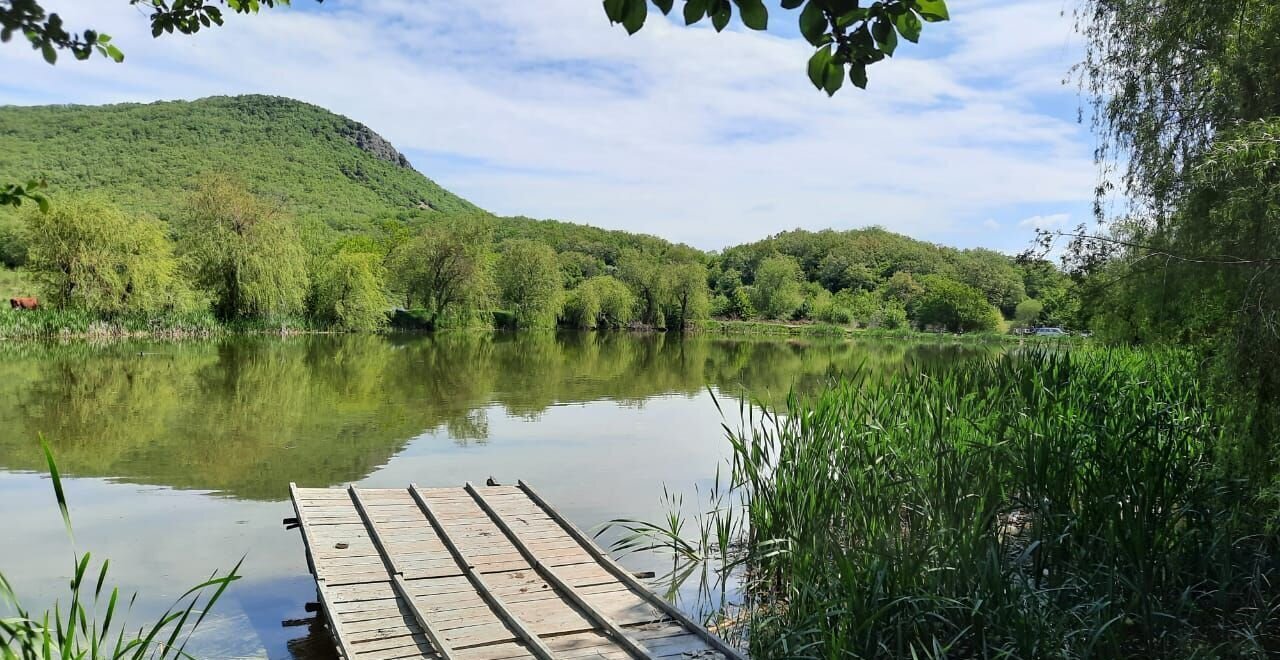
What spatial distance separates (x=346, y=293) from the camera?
121 feet

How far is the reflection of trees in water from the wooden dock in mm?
2480

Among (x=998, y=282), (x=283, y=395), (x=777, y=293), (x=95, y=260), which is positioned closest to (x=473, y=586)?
(x=283, y=395)

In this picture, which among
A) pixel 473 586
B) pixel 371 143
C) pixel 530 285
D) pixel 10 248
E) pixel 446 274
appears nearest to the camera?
pixel 473 586

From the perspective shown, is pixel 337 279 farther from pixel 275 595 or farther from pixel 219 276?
pixel 275 595

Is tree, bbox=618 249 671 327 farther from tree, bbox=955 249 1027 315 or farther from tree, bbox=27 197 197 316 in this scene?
tree, bbox=27 197 197 316

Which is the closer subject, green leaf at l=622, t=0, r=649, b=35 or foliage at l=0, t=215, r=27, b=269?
green leaf at l=622, t=0, r=649, b=35

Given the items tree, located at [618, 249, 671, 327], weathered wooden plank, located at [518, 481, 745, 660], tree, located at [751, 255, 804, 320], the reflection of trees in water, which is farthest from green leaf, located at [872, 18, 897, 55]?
tree, located at [751, 255, 804, 320]

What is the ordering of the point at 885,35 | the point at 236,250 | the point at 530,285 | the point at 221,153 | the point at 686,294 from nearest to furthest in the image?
the point at 885,35 < the point at 236,250 < the point at 530,285 < the point at 686,294 < the point at 221,153

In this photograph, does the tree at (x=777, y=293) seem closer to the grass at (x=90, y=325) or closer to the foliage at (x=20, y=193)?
the grass at (x=90, y=325)

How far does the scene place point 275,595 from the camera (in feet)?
19.2

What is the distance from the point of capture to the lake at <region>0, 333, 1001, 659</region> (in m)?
6.35

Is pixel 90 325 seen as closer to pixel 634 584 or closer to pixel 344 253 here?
pixel 344 253

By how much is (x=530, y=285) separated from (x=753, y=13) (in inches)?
1907

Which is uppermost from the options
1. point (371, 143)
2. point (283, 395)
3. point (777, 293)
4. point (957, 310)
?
point (371, 143)
